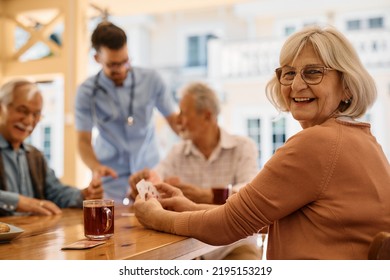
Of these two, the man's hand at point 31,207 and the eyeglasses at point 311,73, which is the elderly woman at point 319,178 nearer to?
the eyeglasses at point 311,73

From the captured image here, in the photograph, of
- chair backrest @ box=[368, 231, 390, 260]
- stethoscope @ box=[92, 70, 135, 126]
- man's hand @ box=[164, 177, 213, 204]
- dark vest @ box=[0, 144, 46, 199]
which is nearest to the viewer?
chair backrest @ box=[368, 231, 390, 260]

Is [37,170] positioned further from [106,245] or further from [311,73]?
[311,73]

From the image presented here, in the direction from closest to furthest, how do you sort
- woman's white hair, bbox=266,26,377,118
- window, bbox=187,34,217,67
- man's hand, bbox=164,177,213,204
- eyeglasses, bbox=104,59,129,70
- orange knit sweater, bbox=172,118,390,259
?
Result: orange knit sweater, bbox=172,118,390,259, woman's white hair, bbox=266,26,377,118, man's hand, bbox=164,177,213,204, eyeglasses, bbox=104,59,129,70, window, bbox=187,34,217,67

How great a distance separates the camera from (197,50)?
432 inches

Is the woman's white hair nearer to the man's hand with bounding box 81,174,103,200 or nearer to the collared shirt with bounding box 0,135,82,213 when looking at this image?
the man's hand with bounding box 81,174,103,200

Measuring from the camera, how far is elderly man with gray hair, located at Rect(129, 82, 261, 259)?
7.74ft

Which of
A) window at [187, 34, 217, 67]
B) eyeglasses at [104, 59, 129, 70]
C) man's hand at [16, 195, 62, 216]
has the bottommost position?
man's hand at [16, 195, 62, 216]

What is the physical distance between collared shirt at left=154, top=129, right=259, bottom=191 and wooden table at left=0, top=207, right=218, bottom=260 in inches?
30.8

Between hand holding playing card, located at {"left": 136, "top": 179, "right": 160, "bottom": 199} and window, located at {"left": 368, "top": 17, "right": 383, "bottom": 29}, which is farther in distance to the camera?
window, located at {"left": 368, "top": 17, "right": 383, "bottom": 29}

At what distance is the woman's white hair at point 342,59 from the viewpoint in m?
1.23

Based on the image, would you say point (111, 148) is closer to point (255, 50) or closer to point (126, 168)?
point (126, 168)

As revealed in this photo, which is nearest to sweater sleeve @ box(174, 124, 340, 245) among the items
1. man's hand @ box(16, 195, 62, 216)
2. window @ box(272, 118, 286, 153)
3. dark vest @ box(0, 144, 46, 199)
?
man's hand @ box(16, 195, 62, 216)

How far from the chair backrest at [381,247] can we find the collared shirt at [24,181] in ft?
4.76
